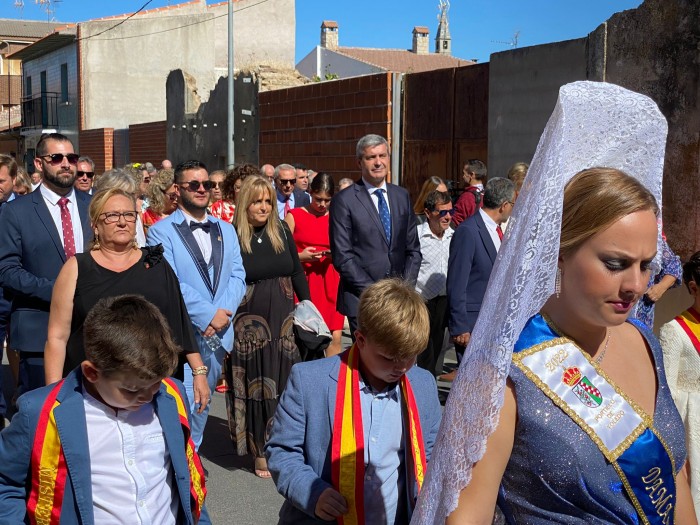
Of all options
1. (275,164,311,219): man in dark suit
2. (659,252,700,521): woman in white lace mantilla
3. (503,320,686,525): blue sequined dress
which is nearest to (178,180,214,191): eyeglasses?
(659,252,700,521): woman in white lace mantilla

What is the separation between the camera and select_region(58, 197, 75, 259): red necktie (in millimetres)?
5395

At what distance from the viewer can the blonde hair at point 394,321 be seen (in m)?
2.95

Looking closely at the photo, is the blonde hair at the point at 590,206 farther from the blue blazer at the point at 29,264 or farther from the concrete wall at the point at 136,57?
the concrete wall at the point at 136,57

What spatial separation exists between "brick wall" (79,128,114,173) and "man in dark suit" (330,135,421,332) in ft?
83.2

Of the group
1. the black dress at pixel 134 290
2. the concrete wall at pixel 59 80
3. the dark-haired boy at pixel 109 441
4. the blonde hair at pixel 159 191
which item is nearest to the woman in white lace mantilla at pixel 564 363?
the dark-haired boy at pixel 109 441

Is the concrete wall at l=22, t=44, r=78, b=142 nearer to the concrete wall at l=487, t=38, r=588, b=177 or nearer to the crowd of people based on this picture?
the concrete wall at l=487, t=38, r=588, b=177

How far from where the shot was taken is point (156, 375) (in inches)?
110

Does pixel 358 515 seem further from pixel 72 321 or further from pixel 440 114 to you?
pixel 440 114

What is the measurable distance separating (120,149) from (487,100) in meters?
20.9

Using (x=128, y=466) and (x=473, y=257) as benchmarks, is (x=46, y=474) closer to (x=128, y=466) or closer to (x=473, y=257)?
(x=128, y=466)

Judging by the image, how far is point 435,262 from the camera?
25.1 ft

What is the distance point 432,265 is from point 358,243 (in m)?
1.08

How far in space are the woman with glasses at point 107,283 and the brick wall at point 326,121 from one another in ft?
32.5

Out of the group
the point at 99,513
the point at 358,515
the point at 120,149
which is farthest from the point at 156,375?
the point at 120,149
